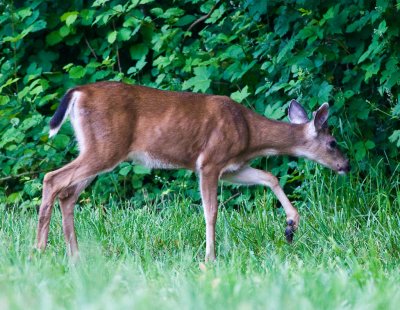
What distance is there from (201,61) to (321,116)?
6.33ft

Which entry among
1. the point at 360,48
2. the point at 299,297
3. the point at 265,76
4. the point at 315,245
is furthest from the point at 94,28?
the point at 299,297

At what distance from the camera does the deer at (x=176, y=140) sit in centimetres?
752

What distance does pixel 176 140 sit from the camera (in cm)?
794

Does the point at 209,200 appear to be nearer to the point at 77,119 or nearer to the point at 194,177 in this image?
the point at 77,119

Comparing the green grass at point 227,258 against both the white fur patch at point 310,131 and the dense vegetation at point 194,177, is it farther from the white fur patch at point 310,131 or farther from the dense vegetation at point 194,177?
the white fur patch at point 310,131

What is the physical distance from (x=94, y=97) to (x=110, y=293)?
3.55 meters

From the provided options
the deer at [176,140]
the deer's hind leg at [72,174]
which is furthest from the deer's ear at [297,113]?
the deer's hind leg at [72,174]

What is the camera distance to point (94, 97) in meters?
7.62

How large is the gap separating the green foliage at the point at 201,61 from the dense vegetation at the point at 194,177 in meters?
0.02

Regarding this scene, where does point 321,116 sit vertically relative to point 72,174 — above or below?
below

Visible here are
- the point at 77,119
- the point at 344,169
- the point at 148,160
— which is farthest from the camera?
the point at 344,169

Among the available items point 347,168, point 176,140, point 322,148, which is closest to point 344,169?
point 347,168

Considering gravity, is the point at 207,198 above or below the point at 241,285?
below

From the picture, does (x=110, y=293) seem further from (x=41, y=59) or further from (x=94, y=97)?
(x=41, y=59)
